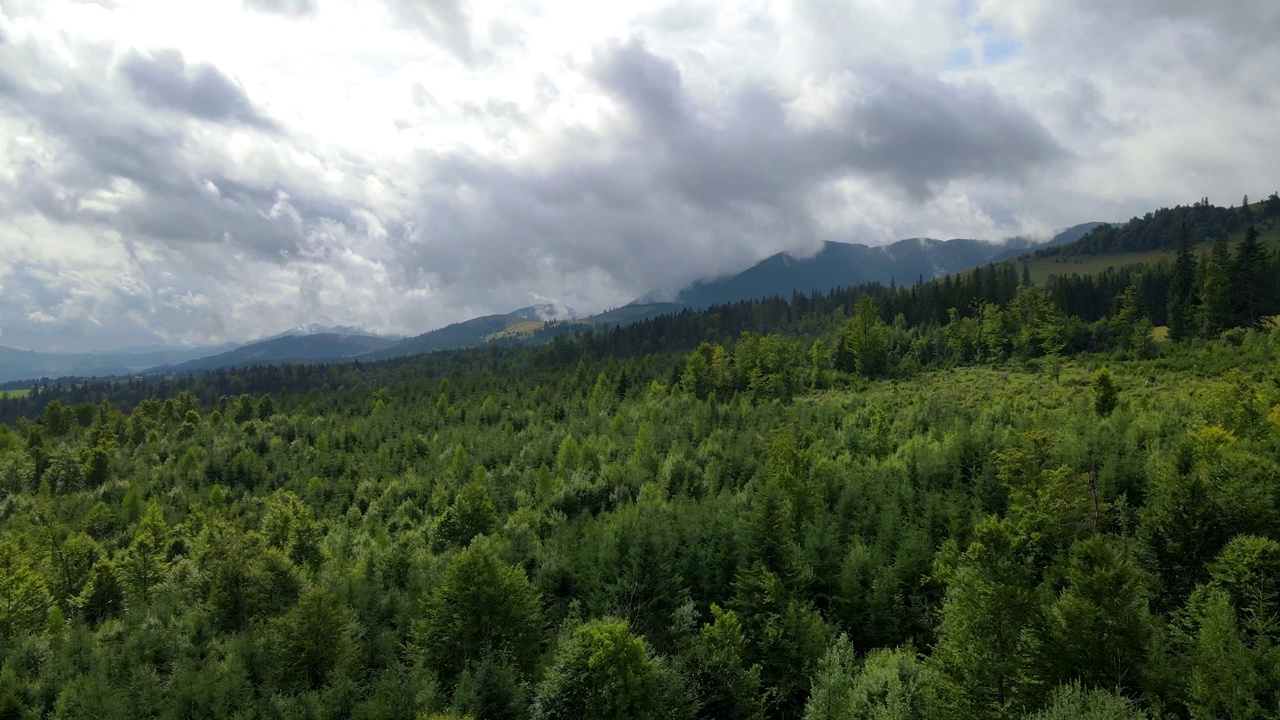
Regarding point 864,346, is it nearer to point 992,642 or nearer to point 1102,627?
point 992,642

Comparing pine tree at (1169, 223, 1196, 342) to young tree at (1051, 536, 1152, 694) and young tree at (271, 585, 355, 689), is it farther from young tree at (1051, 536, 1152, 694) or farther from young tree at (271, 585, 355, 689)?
young tree at (271, 585, 355, 689)

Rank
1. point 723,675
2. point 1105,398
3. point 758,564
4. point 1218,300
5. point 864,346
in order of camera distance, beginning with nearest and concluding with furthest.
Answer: point 723,675 → point 758,564 → point 1105,398 → point 1218,300 → point 864,346

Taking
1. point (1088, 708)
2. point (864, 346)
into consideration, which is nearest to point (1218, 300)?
point (864, 346)

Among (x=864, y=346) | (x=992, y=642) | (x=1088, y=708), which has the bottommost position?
→ (x=992, y=642)

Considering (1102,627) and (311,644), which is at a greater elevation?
(1102,627)

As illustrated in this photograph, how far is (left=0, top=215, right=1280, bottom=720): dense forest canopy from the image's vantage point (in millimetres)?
31344

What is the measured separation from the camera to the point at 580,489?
83.8m

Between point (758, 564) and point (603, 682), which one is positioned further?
point (758, 564)

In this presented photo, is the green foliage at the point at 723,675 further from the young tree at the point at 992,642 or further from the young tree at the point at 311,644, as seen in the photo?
the young tree at the point at 311,644

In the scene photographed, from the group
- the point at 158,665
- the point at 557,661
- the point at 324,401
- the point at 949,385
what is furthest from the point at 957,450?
the point at 324,401

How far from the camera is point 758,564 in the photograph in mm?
49375

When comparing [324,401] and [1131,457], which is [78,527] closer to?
[324,401]

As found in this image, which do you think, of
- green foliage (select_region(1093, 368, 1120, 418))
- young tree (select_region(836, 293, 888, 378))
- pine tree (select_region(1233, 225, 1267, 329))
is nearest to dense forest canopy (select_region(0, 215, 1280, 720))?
green foliage (select_region(1093, 368, 1120, 418))

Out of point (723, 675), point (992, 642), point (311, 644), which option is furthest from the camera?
point (311, 644)
